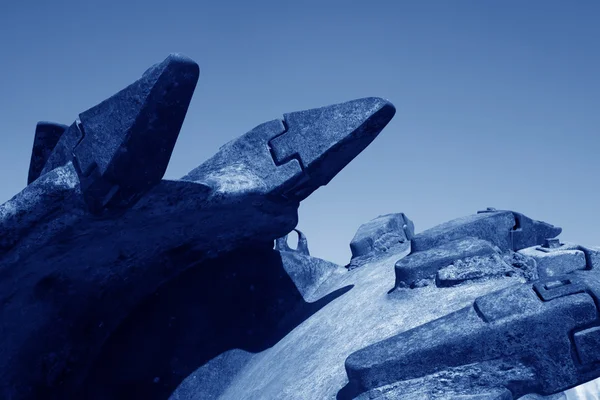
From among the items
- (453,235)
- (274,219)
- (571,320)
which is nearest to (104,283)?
(274,219)

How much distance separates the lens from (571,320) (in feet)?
8.04

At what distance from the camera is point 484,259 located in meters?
3.62

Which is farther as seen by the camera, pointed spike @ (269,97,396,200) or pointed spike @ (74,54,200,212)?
pointed spike @ (269,97,396,200)

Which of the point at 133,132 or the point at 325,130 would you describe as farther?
the point at 325,130

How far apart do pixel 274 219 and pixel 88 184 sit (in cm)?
212

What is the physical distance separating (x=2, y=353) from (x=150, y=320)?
1.17 metres

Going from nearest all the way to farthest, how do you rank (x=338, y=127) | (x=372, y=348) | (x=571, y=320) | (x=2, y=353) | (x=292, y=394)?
1. (x=571, y=320)
2. (x=372, y=348)
3. (x=292, y=394)
4. (x=2, y=353)
5. (x=338, y=127)

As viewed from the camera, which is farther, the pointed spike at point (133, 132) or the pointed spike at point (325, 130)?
the pointed spike at point (325, 130)

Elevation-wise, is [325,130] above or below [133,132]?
below

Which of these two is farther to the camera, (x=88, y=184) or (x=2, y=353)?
(x=2, y=353)

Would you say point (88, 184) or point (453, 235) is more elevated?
point (88, 184)

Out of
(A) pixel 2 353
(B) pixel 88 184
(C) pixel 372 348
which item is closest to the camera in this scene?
(B) pixel 88 184

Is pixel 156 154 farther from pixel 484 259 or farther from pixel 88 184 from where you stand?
pixel 484 259

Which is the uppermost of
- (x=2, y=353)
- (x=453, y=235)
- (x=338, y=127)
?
(x=338, y=127)
